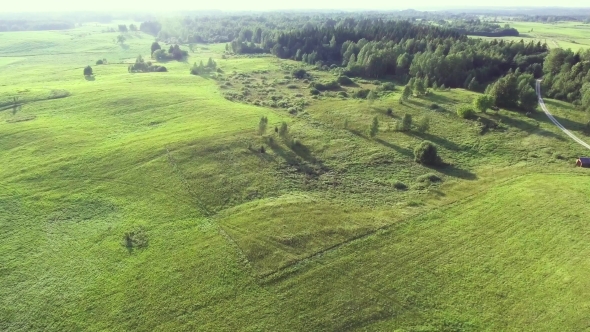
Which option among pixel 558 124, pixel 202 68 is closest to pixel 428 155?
pixel 558 124

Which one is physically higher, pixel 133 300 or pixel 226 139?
pixel 226 139

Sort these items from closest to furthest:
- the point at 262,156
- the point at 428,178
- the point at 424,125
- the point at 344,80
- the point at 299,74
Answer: the point at 428,178
the point at 262,156
the point at 424,125
the point at 344,80
the point at 299,74

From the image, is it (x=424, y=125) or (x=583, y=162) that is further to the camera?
(x=424, y=125)

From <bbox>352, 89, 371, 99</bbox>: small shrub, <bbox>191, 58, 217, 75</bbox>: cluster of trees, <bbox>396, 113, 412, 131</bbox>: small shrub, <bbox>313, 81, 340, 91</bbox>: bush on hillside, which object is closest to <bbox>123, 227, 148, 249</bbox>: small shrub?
<bbox>396, 113, 412, 131</bbox>: small shrub

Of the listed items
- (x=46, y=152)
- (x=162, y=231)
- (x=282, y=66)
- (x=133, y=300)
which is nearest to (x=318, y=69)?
(x=282, y=66)

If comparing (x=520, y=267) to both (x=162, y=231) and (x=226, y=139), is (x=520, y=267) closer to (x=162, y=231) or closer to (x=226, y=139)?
(x=162, y=231)

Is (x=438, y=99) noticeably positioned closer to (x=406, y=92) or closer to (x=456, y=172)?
(x=406, y=92)
